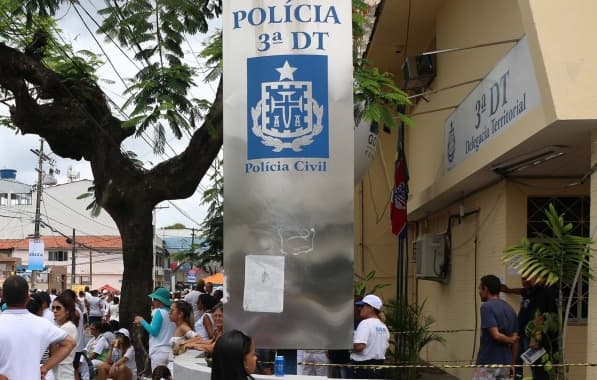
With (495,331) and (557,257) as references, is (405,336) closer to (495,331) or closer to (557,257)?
(495,331)

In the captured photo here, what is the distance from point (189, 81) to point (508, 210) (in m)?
4.53

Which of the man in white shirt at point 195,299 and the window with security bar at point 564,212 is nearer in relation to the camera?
the window with security bar at point 564,212

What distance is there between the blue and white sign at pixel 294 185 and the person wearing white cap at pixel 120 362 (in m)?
4.34

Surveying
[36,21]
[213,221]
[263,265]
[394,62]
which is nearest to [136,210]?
[36,21]

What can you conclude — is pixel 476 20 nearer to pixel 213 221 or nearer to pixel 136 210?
pixel 136 210

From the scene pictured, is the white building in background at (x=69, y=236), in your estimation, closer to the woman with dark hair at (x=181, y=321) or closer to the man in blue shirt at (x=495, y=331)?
the woman with dark hair at (x=181, y=321)

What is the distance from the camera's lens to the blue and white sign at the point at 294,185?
6984 millimetres

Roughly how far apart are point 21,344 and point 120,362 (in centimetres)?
556

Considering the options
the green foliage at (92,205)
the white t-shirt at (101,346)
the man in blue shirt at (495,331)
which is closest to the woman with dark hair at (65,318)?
the white t-shirt at (101,346)

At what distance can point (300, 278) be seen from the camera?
7012mm

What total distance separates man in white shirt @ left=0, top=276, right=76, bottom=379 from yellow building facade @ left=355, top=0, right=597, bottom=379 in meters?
4.69

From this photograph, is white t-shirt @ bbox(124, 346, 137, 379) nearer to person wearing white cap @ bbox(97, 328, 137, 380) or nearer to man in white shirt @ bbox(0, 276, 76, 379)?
person wearing white cap @ bbox(97, 328, 137, 380)

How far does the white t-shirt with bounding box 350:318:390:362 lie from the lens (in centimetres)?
853

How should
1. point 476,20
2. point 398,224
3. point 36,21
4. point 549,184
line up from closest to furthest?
1. point 549,184
2. point 36,21
3. point 476,20
4. point 398,224
